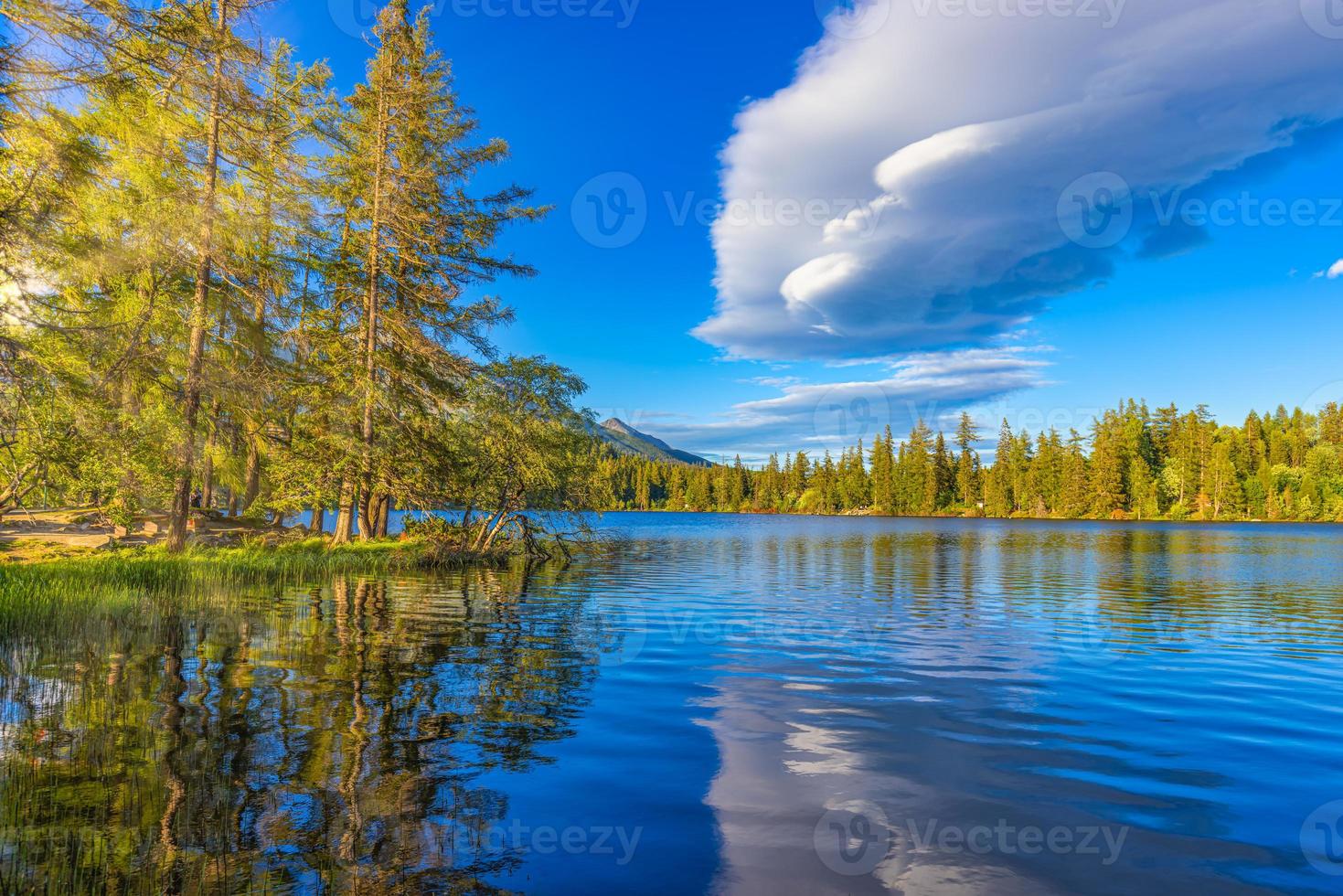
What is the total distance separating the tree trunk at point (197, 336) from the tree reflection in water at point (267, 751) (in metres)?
8.09

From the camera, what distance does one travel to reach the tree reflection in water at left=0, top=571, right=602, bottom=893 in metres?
4.56

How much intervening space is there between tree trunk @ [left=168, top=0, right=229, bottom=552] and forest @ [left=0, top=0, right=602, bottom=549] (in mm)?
74

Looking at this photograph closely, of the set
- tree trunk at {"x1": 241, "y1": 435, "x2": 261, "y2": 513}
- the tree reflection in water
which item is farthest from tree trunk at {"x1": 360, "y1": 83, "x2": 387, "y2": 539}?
the tree reflection in water

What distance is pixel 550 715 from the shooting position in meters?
8.38

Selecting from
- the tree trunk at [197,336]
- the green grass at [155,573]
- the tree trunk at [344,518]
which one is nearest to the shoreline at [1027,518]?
the tree trunk at [344,518]

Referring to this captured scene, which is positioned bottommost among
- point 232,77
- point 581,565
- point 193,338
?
point 581,565

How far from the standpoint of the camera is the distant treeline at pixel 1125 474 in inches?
3986

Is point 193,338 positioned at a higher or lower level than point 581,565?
higher

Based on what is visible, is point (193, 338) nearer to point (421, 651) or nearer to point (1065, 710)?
point (421, 651)

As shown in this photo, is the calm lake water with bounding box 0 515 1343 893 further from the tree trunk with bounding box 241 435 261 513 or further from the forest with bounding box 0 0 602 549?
the tree trunk with bounding box 241 435 261 513

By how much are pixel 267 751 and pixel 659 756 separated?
154 inches

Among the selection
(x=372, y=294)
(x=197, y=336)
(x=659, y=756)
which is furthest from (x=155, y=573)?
(x=659, y=756)

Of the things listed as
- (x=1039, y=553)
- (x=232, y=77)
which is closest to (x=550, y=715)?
(x=232, y=77)

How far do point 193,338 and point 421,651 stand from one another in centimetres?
1470
